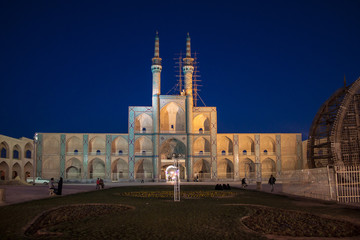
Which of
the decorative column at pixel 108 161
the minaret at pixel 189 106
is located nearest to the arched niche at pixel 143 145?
the decorative column at pixel 108 161

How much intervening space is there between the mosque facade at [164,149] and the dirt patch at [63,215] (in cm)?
3216

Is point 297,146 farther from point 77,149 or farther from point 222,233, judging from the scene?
point 222,233

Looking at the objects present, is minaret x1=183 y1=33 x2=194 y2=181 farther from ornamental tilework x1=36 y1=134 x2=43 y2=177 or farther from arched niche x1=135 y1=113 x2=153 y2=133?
ornamental tilework x1=36 y1=134 x2=43 y2=177

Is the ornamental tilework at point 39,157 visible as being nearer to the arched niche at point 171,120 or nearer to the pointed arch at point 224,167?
the arched niche at point 171,120

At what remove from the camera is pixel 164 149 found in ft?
163

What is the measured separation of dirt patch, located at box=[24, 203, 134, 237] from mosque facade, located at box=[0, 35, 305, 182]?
3216 cm

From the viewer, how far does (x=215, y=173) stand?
156ft

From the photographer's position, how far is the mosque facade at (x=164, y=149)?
46.4 metres

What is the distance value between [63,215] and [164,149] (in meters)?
38.5

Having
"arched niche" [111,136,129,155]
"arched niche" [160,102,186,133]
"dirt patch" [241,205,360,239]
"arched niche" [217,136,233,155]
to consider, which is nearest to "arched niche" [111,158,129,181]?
"arched niche" [111,136,129,155]

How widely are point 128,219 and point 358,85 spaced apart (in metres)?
17.2

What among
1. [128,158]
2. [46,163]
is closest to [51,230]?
[128,158]

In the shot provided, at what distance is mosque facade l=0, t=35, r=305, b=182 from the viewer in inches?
1828

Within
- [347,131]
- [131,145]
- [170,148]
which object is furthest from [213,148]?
[347,131]
